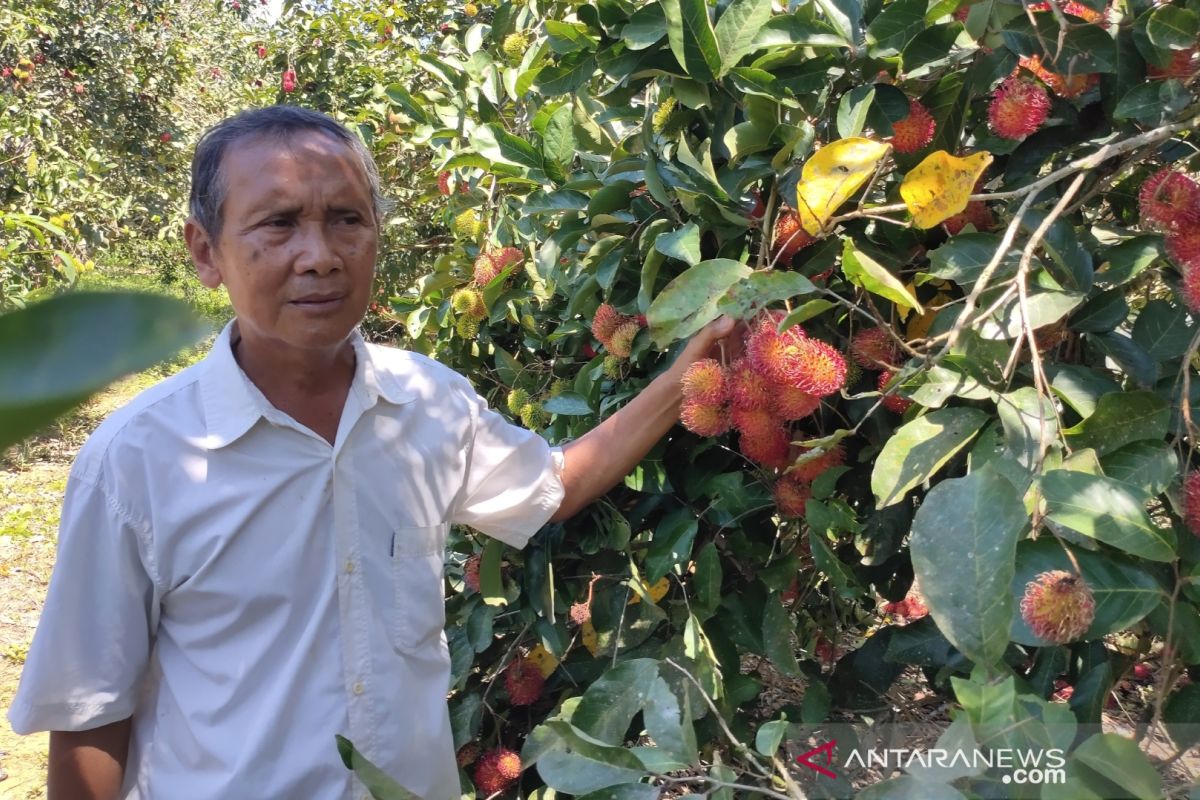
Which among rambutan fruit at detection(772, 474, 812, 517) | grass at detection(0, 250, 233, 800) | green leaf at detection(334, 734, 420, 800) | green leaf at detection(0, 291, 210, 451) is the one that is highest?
green leaf at detection(0, 291, 210, 451)

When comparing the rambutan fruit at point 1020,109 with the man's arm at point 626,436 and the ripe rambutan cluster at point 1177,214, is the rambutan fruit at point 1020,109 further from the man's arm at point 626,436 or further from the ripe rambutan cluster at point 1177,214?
the man's arm at point 626,436

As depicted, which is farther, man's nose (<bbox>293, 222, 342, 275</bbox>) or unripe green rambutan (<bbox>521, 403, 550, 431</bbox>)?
unripe green rambutan (<bbox>521, 403, 550, 431</bbox>)

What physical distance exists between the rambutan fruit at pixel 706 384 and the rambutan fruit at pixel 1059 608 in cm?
36

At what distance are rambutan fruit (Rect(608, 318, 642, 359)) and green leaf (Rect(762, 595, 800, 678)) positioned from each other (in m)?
0.31

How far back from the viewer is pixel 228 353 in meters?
1.03

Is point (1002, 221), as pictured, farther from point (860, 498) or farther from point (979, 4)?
point (860, 498)

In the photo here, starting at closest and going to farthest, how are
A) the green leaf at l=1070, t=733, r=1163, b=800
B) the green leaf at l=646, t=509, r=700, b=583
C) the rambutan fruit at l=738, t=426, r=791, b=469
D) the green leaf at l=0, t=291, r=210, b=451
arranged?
the green leaf at l=0, t=291, r=210, b=451, the green leaf at l=1070, t=733, r=1163, b=800, the rambutan fruit at l=738, t=426, r=791, b=469, the green leaf at l=646, t=509, r=700, b=583

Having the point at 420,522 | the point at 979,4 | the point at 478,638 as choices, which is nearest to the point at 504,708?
the point at 478,638

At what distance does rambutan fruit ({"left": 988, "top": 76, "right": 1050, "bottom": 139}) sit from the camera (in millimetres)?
808

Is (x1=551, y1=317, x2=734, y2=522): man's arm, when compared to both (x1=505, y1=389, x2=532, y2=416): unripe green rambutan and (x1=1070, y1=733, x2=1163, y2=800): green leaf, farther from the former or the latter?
(x1=1070, y1=733, x2=1163, y2=800): green leaf

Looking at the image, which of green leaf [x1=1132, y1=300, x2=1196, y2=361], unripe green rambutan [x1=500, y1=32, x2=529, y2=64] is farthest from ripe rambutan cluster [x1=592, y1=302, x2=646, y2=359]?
unripe green rambutan [x1=500, y1=32, x2=529, y2=64]

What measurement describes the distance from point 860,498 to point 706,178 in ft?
→ 1.19

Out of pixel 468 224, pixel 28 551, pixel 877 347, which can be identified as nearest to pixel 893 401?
pixel 877 347

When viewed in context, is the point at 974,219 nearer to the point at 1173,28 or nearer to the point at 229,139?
the point at 1173,28
